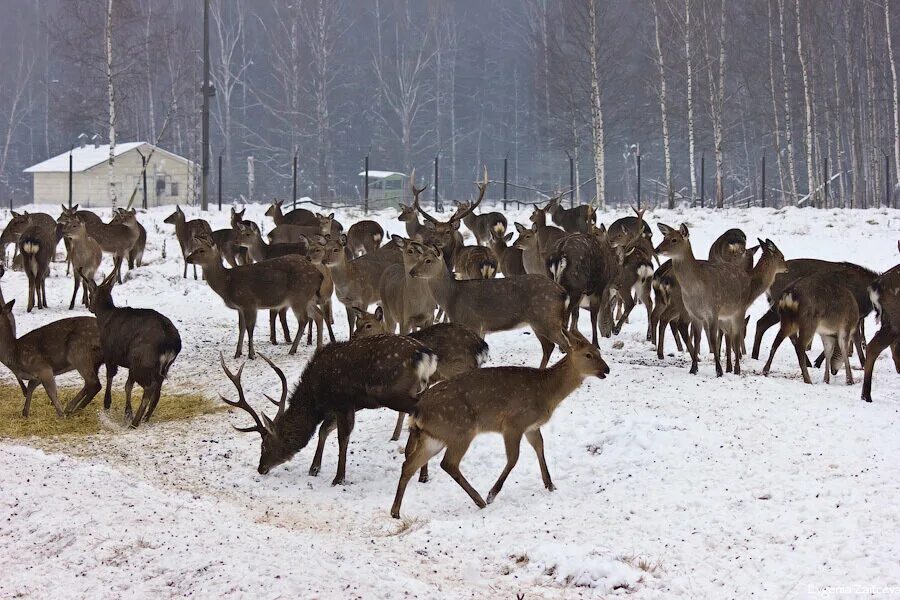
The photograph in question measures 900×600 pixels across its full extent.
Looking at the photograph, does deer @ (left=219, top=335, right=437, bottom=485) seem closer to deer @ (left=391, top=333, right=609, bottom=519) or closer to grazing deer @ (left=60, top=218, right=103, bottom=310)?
deer @ (left=391, top=333, right=609, bottom=519)

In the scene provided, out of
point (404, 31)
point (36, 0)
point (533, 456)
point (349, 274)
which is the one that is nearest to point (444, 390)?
point (533, 456)

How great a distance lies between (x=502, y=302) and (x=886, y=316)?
3673mm

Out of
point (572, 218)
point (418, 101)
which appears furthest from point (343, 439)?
point (418, 101)

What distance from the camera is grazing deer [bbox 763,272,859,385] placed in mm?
10125

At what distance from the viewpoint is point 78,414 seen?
9344 millimetres

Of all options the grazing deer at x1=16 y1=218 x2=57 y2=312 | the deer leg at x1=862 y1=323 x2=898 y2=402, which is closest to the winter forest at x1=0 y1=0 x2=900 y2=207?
the grazing deer at x1=16 y1=218 x2=57 y2=312

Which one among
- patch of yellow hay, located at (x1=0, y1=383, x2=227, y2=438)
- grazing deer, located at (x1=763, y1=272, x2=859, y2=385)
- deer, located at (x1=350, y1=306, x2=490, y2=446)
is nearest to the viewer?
deer, located at (x1=350, y1=306, x2=490, y2=446)

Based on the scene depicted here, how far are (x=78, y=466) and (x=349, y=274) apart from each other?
593 centimetres

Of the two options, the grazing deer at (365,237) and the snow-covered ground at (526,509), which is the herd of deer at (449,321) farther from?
the grazing deer at (365,237)

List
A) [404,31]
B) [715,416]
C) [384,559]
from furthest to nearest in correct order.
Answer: [404,31] < [715,416] < [384,559]

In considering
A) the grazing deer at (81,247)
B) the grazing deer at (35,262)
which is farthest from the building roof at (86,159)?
the grazing deer at (35,262)

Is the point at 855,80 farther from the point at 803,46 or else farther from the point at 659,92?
the point at 659,92

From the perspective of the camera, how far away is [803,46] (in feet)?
106

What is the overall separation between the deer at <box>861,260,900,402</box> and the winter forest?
2824 centimetres
